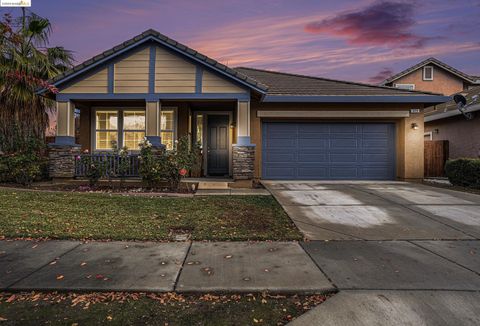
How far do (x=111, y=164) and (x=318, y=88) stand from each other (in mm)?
8179

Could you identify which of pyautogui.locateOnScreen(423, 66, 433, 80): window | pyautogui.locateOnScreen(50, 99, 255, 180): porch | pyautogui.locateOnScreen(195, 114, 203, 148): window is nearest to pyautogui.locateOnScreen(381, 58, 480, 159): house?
pyautogui.locateOnScreen(423, 66, 433, 80): window

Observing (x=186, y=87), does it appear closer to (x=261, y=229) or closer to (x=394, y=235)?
(x=261, y=229)

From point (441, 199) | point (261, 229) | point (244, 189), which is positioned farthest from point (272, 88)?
point (261, 229)

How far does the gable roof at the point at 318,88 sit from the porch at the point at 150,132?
2046 millimetres

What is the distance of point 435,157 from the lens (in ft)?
47.3

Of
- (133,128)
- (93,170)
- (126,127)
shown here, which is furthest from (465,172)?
(126,127)

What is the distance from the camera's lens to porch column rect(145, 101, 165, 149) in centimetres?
977

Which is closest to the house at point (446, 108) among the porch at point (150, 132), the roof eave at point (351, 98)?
the roof eave at point (351, 98)

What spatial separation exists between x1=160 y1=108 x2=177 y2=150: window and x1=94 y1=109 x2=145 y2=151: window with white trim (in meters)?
0.80

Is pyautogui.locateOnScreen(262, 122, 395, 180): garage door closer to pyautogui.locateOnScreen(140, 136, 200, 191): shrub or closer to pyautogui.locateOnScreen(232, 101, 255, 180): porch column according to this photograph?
pyautogui.locateOnScreen(232, 101, 255, 180): porch column

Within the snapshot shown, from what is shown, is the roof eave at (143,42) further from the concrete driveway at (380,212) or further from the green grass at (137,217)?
the green grass at (137,217)

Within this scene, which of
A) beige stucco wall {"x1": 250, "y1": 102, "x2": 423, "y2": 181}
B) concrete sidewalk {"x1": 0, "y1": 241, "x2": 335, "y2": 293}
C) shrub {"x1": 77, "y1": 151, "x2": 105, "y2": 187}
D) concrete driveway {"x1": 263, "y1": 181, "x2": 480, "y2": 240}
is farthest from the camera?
beige stucco wall {"x1": 250, "y1": 102, "x2": 423, "y2": 181}

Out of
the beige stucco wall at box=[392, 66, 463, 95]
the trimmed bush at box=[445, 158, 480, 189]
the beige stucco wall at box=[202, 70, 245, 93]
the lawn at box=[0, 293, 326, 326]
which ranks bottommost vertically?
the lawn at box=[0, 293, 326, 326]

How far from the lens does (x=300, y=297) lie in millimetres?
2869
